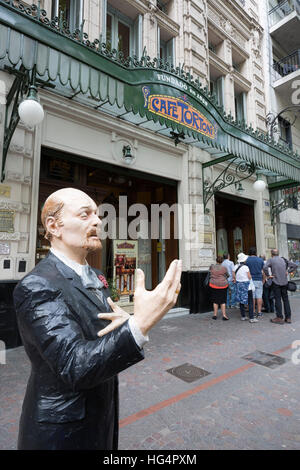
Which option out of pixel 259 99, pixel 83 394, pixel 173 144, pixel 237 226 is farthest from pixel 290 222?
pixel 83 394

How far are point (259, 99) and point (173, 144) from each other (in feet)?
22.0

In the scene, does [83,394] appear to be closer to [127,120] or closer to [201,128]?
[201,128]

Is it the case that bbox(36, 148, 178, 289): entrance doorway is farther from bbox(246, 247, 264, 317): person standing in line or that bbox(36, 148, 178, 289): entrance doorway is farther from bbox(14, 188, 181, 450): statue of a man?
bbox(14, 188, 181, 450): statue of a man

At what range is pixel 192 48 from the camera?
27.4ft

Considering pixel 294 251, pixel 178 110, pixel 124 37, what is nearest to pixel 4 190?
pixel 178 110

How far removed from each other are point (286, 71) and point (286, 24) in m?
1.96

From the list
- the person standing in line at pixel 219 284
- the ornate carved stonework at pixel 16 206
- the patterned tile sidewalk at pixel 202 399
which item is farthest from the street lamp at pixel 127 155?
the patterned tile sidewalk at pixel 202 399

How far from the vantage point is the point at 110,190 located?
25.8 ft

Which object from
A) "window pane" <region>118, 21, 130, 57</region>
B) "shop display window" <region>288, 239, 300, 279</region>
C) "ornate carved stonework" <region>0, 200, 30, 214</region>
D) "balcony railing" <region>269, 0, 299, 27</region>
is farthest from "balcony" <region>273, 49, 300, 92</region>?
"ornate carved stonework" <region>0, 200, 30, 214</region>

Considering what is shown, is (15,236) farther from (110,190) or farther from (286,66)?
(286,66)

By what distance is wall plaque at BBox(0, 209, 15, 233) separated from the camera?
450cm

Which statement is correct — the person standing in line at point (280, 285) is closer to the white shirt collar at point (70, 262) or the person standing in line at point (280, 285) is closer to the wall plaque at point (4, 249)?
the wall plaque at point (4, 249)

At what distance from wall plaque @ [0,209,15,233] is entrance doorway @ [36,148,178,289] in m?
1.18

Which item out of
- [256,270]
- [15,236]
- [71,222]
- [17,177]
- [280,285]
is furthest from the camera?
[256,270]
